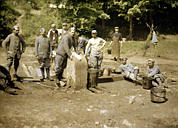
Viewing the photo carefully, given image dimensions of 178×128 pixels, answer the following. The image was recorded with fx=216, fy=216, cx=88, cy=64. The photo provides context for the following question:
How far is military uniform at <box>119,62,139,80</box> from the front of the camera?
8680 mm

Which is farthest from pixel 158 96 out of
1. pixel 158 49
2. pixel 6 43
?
pixel 158 49

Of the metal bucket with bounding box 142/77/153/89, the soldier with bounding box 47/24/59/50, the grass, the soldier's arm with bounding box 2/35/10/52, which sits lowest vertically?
the metal bucket with bounding box 142/77/153/89

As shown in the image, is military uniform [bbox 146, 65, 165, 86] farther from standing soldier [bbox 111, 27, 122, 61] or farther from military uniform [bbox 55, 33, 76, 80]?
standing soldier [bbox 111, 27, 122, 61]

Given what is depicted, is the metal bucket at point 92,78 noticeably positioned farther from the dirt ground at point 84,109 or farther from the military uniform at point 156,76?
the military uniform at point 156,76

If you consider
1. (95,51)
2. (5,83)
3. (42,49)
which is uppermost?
(42,49)

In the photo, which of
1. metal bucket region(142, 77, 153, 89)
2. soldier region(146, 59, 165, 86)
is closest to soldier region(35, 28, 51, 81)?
metal bucket region(142, 77, 153, 89)

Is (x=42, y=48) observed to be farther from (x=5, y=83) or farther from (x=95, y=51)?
(x=95, y=51)

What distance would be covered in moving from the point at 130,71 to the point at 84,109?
3827 millimetres

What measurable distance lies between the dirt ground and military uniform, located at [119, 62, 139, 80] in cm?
114

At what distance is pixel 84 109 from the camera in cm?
569

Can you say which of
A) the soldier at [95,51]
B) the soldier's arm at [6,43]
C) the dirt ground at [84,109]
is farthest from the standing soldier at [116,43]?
the soldier's arm at [6,43]

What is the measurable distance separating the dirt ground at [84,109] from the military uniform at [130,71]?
1139 mm

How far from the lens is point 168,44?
19438 mm

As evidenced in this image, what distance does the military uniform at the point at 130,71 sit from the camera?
8.68 meters
